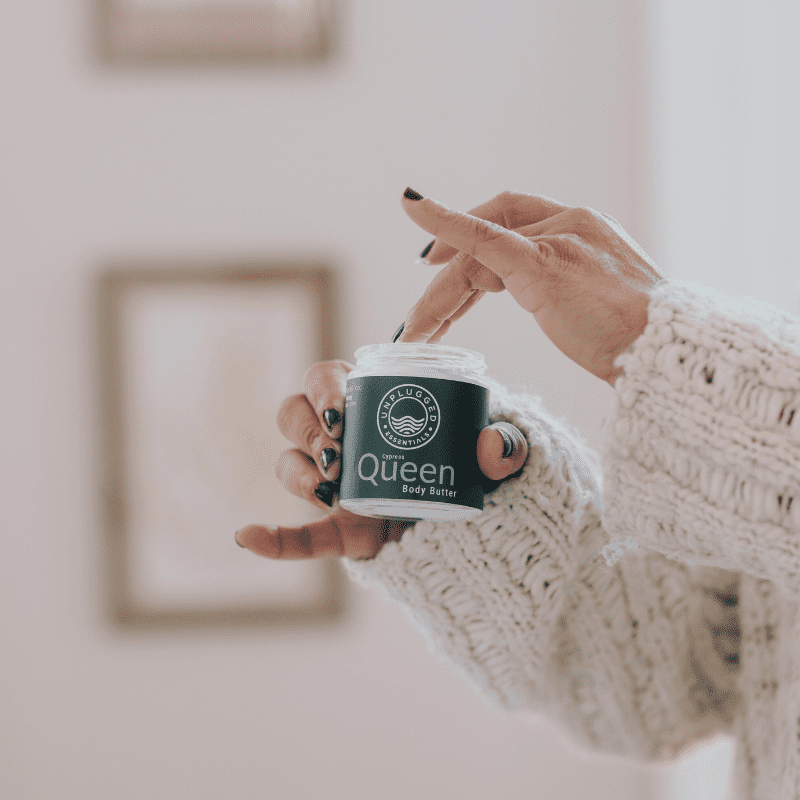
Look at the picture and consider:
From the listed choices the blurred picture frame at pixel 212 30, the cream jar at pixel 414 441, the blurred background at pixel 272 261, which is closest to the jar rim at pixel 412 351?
the cream jar at pixel 414 441

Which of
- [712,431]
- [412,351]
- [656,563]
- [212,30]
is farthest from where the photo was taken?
[212,30]

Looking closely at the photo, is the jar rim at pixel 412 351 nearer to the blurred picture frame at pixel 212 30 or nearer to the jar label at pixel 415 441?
the jar label at pixel 415 441

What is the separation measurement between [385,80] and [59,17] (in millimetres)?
521

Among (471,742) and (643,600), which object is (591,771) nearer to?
(471,742)

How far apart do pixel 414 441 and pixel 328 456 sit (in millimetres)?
84

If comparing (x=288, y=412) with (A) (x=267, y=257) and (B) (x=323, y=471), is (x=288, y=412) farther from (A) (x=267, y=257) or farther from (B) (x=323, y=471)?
(A) (x=267, y=257)

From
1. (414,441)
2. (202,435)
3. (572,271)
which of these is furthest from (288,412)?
(202,435)

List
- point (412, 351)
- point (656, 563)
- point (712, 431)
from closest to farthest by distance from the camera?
point (712, 431) → point (412, 351) → point (656, 563)

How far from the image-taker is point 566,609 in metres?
0.60

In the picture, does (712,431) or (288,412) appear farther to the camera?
(288,412)

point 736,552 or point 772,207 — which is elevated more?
point 772,207

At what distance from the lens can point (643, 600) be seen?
0.60 metres

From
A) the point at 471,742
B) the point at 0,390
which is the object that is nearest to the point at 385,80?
the point at 0,390

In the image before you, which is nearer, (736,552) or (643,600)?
(736,552)
